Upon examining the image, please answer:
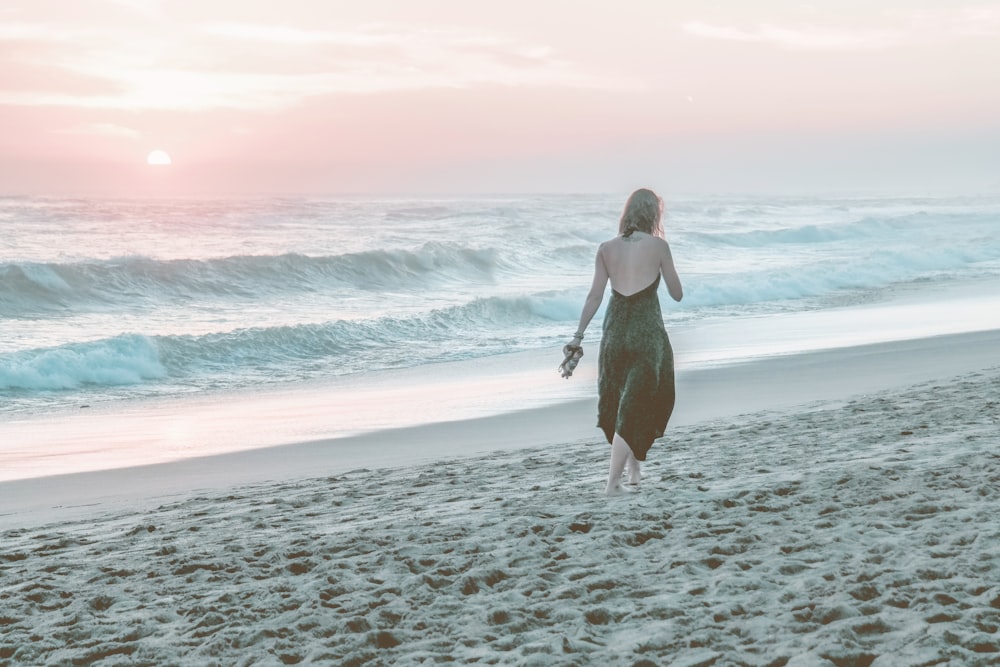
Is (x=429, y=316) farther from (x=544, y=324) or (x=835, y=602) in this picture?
(x=835, y=602)

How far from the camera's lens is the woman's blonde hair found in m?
5.57

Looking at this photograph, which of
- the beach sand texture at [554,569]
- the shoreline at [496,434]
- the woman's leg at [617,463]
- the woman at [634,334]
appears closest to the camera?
the beach sand texture at [554,569]

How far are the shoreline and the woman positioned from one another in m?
1.61

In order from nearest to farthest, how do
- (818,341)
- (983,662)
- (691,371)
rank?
(983,662), (691,371), (818,341)

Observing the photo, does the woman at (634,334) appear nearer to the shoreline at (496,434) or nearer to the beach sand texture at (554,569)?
the beach sand texture at (554,569)

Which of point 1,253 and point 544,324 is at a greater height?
point 1,253

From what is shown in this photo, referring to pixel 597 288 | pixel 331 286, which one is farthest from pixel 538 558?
pixel 331 286

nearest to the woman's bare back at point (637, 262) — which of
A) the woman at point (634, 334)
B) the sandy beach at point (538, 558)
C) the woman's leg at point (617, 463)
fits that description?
the woman at point (634, 334)

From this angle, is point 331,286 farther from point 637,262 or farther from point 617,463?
point 637,262

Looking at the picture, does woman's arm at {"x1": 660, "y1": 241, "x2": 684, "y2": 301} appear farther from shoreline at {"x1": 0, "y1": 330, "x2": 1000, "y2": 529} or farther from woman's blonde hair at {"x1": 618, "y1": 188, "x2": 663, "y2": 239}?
shoreline at {"x1": 0, "y1": 330, "x2": 1000, "y2": 529}

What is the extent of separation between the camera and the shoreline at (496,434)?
704 cm

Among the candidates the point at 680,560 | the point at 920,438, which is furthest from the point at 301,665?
the point at 920,438

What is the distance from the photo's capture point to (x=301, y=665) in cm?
359

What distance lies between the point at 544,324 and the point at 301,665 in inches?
625
